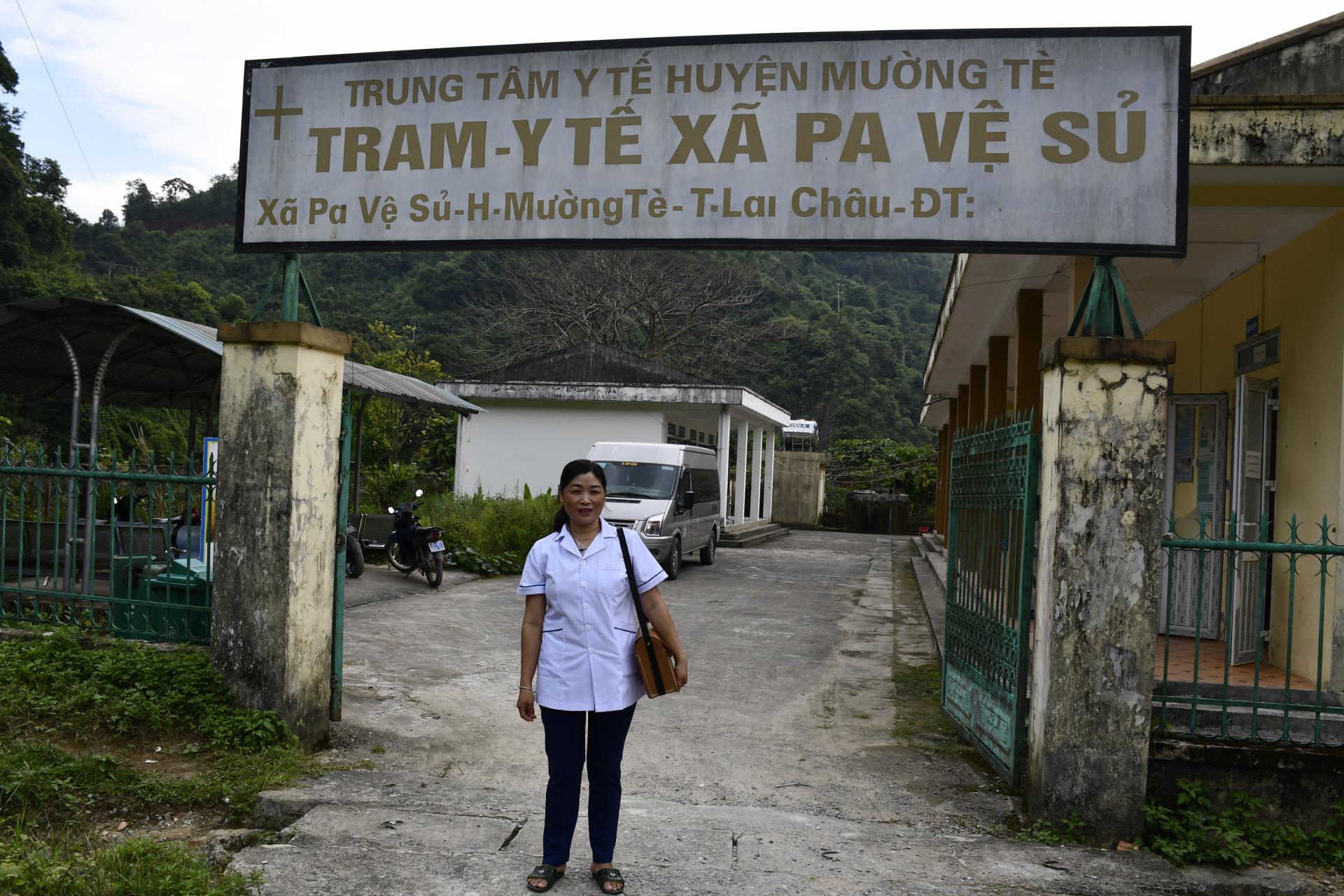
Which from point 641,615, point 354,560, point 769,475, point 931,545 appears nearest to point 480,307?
point 769,475

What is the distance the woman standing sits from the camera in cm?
372

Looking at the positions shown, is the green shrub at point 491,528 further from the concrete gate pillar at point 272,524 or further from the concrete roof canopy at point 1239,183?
the concrete gate pillar at point 272,524

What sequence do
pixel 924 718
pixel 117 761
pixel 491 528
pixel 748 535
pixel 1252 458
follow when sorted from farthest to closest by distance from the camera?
pixel 748 535 < pixel 491 528 < pixel 1252 458 < pixel 924 718 < pixel 117 761

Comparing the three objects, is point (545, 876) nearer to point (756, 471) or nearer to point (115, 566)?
point (115, 566)

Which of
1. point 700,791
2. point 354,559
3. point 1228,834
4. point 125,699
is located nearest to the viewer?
point 1228,834

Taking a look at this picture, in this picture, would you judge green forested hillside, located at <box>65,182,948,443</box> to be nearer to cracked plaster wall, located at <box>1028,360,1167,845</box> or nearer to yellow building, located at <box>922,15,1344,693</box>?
yellow building, located at <box>922,15,1344,693</box>

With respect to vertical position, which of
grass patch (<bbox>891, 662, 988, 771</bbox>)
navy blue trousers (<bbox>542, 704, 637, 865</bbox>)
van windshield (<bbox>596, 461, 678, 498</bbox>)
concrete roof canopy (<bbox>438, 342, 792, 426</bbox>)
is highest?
concrete roof canopy (<bbox>438, 342, 792, 426</bbox>)

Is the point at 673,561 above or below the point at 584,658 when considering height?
below

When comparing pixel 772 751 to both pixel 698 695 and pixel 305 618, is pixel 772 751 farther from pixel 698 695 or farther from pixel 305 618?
pixel 305 618

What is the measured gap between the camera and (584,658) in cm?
372

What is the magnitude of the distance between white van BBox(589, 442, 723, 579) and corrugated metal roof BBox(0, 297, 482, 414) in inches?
128

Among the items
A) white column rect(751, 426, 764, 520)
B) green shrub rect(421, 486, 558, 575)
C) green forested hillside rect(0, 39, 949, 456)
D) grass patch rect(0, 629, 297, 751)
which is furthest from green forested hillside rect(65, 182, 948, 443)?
grass patch rect(0, 629, 297, 751)

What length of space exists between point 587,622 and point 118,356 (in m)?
8.06

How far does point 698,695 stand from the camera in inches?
294
